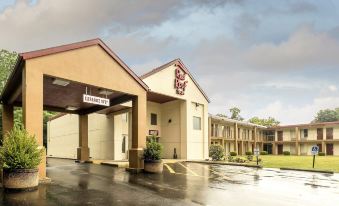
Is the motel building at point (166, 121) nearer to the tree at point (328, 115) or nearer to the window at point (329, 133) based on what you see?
the window at point (329, 133)

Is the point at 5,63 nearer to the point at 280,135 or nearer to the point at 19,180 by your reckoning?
the point at 19,180

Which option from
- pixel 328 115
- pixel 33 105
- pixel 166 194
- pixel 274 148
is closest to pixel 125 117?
pixel 33 105

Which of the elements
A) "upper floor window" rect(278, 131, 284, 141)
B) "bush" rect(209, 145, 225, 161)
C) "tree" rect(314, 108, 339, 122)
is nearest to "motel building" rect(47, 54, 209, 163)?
"bush" rect(209, 145, 225, 161)

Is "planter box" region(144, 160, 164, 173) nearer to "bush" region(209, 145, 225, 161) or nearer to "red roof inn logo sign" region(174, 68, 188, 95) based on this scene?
"red roof inn logo sign" region(174, 68, 188, 95)

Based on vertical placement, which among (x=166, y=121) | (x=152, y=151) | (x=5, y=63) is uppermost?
(x=5, y=63)

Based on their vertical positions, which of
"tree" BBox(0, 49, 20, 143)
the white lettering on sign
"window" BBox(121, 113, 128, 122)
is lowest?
"window" BBox(121, 113, 128, 122)

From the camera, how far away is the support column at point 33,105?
12.8 metres

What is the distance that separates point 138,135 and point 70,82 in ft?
16.8

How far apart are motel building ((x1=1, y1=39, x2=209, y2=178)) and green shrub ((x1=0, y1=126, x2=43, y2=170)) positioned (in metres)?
1.11

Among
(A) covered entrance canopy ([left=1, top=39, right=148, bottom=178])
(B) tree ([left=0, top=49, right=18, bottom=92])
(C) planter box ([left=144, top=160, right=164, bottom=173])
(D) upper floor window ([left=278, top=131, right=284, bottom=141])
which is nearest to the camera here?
(A) covered entrance canopy ([left=1, top=39, right=148, bottom=178])

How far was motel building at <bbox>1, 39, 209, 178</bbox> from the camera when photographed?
1367 cm

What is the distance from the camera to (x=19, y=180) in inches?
443

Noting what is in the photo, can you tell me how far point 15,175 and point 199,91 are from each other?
969 inches

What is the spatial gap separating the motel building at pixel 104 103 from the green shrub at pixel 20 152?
1108 mm
